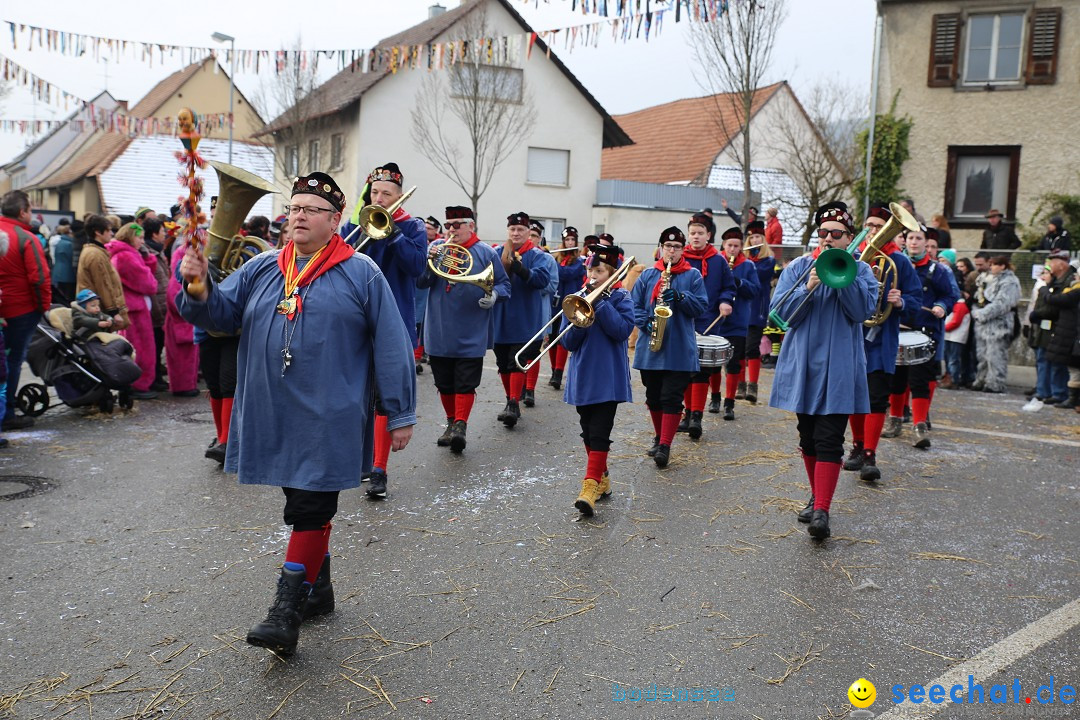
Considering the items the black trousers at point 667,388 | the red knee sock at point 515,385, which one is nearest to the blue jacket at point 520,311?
the red knee sock at point 515,385

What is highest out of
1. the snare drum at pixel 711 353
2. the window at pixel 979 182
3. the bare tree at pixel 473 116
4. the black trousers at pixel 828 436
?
the bare tree at pixel 473 116

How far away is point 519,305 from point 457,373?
1773mm

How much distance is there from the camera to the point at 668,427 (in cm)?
765

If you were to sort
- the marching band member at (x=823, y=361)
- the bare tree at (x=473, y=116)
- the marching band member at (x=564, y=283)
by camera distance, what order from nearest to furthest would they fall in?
the marching band member at (x=823, y=361)
the marching band member at (x=564, y=283)
the bare tree at (x=473, y=116)

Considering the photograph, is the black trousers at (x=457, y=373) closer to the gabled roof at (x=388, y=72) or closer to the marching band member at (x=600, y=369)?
the marching band member at (x=600, y=369)

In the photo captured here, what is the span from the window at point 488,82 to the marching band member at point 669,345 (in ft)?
70.2

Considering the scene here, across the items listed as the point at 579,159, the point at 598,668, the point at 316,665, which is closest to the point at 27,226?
the point at 316,665

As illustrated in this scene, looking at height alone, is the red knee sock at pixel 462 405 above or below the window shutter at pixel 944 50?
below

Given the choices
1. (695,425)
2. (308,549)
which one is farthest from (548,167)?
(308,549)

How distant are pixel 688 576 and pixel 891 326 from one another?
3.47 metres

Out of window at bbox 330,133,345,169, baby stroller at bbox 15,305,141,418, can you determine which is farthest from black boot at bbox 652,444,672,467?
window at bbox 330,133,345,169

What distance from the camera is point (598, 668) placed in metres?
3.93

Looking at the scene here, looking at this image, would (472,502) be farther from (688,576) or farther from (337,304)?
(337,304)

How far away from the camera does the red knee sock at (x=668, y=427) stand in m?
7.63
